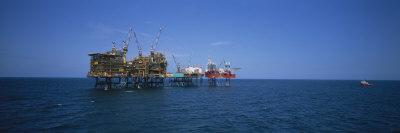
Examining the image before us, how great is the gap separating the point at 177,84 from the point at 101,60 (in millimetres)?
56988

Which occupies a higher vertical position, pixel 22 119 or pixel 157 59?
pixel 157 59

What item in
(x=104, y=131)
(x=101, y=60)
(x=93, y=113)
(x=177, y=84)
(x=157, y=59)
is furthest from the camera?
(x=177, y=84)

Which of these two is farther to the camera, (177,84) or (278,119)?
(177,84)

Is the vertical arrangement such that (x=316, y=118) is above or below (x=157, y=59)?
below

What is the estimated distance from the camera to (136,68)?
4599 inches

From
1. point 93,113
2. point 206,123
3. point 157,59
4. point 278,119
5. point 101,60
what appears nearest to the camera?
point 206,123

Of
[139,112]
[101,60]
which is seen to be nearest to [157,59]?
[101,60]

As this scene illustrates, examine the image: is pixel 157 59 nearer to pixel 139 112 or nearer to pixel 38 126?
pixel 139 112

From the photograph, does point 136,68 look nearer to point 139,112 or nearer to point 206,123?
point 139,112

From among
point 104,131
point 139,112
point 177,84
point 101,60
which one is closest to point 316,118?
point 139,112

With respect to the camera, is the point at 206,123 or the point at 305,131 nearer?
the point at 305,131

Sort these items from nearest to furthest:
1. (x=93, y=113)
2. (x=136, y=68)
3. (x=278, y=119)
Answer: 1. (x=278, y=119)
2. (x=93, y=113)
3. (x=136, y=68)

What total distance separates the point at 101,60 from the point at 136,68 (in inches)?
650

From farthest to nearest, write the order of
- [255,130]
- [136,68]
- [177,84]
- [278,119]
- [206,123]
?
[177,84]
[136,68]
[278,119]
[206,123]
[255,130]
